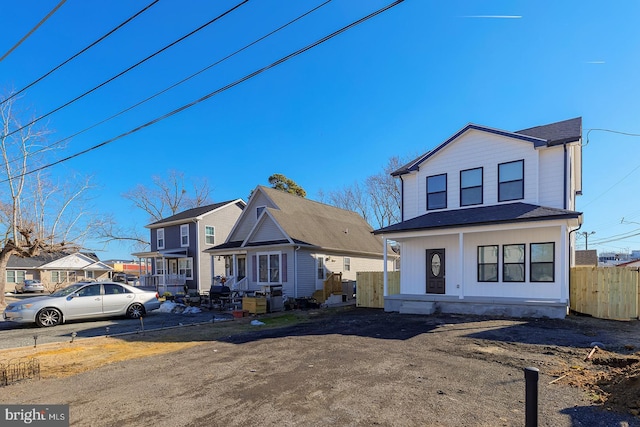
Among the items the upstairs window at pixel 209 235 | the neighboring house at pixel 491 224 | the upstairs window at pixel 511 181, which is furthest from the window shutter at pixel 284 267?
the upstairs window at pixel 511 181

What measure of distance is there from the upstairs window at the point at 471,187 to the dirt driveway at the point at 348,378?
5.82m

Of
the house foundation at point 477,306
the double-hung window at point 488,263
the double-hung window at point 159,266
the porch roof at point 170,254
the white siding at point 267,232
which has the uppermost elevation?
the white siding at point 267,232

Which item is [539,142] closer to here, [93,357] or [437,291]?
[437,291]

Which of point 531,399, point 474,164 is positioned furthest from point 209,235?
point 531,399

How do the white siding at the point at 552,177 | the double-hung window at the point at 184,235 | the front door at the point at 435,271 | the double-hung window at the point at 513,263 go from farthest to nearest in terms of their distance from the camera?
the double-hung window at the point at 184,235 → the front door at the point at 435,271 → the double-hung window at the point at 513,263 → the white siding at the point at 552,177

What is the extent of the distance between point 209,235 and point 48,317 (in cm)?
1582

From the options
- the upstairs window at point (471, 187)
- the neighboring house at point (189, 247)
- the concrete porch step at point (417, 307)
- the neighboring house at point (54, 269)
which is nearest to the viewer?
the concrete porch step at point (417, 307)

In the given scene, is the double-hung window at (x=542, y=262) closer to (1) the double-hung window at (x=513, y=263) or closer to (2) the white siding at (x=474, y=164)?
(1) the double-hung window at (x=513, y=263)

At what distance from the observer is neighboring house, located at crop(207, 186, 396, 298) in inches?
760

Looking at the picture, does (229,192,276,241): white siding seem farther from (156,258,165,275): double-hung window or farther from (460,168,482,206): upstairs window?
(460,168,482,206): upstairs window

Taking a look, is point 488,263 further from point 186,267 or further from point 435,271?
point 186,267

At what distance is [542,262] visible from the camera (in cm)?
1295

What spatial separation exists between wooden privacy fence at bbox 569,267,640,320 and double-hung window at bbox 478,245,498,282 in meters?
2.63

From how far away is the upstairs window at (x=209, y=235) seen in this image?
27.6 m
